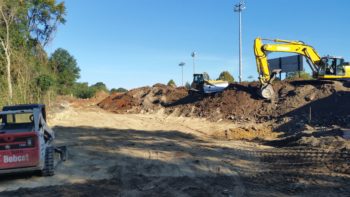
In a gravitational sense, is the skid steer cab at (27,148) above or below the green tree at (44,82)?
below

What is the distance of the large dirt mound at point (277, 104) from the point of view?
24.3 metres

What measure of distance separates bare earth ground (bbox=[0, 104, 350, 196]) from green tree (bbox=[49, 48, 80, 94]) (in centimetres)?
4542

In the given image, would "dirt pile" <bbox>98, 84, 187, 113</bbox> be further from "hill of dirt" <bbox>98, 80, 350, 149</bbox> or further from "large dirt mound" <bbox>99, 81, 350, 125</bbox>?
"large dirt mound" <bbox>99, 81, 350, 125</bbox>

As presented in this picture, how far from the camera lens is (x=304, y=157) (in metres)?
13.0

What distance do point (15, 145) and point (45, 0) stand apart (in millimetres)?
39848

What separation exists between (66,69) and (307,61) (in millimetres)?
43751

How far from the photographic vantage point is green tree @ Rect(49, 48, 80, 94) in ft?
206

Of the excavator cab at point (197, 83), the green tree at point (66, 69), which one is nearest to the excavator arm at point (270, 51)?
the excavator cab at point (197, 83)

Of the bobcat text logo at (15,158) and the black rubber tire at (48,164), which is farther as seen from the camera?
the black rubber tire at (48,164)

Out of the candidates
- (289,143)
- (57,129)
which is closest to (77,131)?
(57,129)

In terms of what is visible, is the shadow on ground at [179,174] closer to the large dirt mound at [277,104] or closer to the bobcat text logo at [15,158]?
the bobcat text logo at [15,158]

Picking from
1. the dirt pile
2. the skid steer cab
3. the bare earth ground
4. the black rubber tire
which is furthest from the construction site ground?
the dirt pile

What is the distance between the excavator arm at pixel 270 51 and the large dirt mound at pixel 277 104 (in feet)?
3.35

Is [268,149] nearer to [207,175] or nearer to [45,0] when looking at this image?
[207,175]
